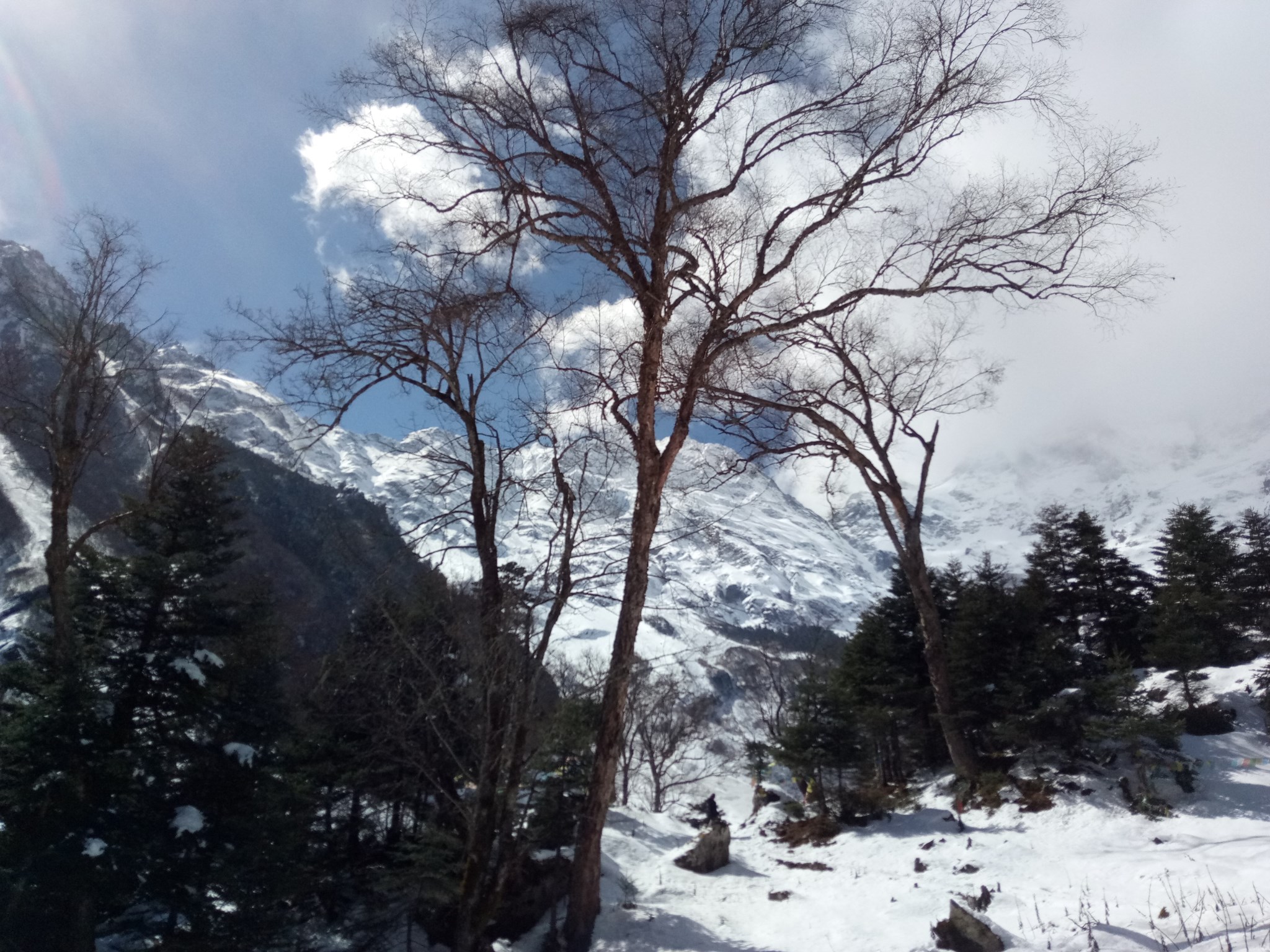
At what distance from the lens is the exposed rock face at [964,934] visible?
6.39m

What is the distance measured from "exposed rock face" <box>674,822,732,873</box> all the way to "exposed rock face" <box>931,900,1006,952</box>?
5489 mm

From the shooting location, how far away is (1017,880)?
845 cm

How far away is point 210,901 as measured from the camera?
840 cm

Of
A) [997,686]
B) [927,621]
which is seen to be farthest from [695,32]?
[997,686]

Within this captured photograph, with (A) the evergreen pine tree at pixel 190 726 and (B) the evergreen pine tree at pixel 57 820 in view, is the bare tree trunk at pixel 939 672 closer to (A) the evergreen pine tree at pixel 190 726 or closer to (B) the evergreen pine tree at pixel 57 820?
(A) the evergreen pine tree at pixel 190 726

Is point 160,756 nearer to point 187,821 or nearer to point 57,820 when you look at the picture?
point 187,821

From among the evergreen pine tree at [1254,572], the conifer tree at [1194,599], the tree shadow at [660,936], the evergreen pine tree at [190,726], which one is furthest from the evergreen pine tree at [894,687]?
the evergreen pine tree at [190,726]

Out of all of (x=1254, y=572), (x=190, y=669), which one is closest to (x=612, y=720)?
(x=190, y=669)

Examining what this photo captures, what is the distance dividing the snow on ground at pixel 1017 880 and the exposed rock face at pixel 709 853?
23 cm

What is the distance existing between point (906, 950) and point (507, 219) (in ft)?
25.3

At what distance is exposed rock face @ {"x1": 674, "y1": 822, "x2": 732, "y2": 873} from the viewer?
11961 millimetres

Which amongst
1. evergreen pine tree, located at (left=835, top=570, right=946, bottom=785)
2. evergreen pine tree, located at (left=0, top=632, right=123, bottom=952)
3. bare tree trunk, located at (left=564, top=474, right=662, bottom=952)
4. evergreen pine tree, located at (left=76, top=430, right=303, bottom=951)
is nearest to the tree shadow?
bare tree trunk, located at (left=564, top=474, right=662, bottom=952)

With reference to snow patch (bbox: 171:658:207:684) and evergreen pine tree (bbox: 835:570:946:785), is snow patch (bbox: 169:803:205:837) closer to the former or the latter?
snow patch (bbox: 171:658:207:684)

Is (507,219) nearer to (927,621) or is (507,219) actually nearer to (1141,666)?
(927,621)
